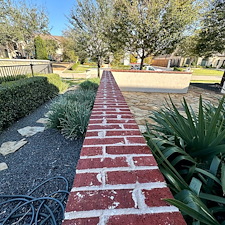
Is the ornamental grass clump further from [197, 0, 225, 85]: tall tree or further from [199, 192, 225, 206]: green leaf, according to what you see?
[197, 0, 225, 85]: tall tree

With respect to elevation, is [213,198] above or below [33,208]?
above

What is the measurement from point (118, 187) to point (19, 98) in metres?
3.91

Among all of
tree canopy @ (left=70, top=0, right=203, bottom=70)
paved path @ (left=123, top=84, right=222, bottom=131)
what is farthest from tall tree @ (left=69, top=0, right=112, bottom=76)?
paved path @ (left=123, top=84, right=222, bottom=131)

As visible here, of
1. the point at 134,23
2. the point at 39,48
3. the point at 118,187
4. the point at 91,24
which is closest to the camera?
the point at 118,187

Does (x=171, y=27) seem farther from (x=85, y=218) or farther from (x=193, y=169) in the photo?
(x=85, y=218)

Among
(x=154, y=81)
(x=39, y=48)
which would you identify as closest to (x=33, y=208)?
(x=154, y=81)

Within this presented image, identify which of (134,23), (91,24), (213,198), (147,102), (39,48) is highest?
(91,24)

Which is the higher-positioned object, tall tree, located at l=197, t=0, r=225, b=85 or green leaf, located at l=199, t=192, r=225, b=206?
tall tree, located at l=197, t=0, r=225, b=85

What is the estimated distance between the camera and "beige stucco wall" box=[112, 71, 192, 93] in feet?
24.0

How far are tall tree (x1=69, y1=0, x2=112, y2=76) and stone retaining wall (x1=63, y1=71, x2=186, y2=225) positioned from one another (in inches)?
376

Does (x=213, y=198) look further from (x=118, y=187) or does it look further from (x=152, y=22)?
(x=152, y=22)

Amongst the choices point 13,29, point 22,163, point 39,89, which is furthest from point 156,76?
point 13,29

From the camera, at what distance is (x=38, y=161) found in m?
1.95

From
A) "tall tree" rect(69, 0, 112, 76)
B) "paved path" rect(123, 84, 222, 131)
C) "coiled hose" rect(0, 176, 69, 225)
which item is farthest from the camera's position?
"tall tree" rect(69, 0, 112, 76)
